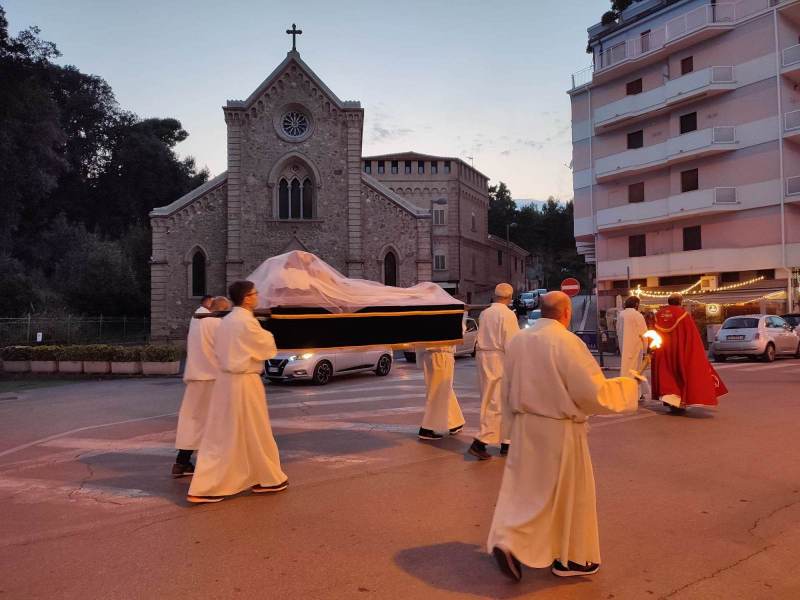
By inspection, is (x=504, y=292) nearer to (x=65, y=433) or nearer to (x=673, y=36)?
(x=65, y=433)

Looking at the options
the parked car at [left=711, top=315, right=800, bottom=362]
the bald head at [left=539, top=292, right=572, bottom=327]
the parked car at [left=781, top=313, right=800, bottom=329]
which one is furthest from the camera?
the parked car at [left=781, top=313, right=800, bottom=329]

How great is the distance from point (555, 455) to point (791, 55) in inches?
1348

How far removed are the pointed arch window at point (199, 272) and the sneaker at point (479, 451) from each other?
30.4m

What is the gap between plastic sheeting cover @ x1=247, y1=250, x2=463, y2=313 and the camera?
781 cm

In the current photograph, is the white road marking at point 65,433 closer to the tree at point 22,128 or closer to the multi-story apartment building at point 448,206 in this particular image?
the tree at point 22,128

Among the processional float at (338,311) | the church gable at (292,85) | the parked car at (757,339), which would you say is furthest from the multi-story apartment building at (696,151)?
the processional float at (338,311)

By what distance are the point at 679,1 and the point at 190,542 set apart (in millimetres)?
39971

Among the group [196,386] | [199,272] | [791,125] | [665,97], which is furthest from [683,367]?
[199,272]

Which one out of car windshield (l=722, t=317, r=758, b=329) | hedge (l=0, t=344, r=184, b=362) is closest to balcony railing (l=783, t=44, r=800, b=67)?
car windshield (l=722, t=317, r=758, b=329)

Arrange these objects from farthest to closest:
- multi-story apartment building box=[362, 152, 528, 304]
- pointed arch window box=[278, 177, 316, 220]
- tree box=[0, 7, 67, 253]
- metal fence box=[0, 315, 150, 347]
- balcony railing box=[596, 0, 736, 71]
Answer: multi-story apartment building box=[362, 152, 528, 304] → tree box=[0, 7, 67, 253] → pointed arch window box=[278, 177, 316, 220] → balcony railing box=[596, 0, 736, 71] → metal fence box=[0, 315, 150, 347]

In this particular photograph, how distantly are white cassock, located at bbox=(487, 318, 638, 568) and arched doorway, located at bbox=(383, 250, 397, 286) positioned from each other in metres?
33.2

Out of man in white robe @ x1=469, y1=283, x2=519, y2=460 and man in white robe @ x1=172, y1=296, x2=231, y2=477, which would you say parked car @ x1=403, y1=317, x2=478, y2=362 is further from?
man in white robe @ x1=172, y1=296, x2=231, y2=477

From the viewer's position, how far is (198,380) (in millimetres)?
7820

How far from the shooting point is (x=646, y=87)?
38.3 m
